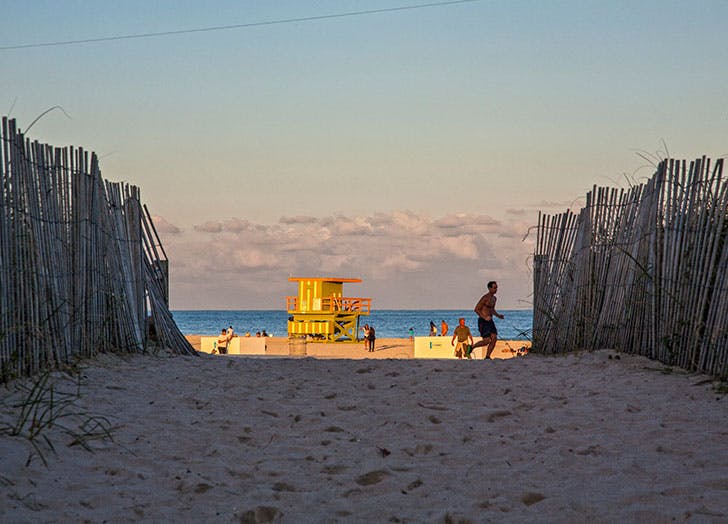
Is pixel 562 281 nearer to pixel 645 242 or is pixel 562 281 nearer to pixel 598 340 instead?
pixel 598 340

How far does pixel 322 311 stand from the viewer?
1421 inches

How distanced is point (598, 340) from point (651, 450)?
175 inches

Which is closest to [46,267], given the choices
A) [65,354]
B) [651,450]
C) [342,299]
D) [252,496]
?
[65,354]

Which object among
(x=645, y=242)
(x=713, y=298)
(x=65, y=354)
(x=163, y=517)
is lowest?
(x=163, y=517)

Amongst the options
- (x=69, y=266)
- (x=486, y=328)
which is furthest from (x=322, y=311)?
(x=69, y=266)

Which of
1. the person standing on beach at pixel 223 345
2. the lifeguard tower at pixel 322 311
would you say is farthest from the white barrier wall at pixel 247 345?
the lifeguard tower at pixel 322 311

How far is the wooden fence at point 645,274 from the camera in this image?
6.88m

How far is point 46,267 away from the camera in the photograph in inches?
272

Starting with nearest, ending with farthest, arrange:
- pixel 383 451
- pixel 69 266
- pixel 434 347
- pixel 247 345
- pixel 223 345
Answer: pixel 383 451
pixel 69 266
pixel 223 345
pixel 434 347
pixel 247 345

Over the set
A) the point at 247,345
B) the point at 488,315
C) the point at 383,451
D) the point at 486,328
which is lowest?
the point at 247,345

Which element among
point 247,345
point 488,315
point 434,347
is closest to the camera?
point 488,315

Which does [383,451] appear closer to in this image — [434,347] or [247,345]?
[434,347]

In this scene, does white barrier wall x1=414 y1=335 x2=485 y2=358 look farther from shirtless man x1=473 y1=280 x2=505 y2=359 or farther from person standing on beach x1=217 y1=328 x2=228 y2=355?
shirtless man x1=473 y1=280 x2=505 y2=359

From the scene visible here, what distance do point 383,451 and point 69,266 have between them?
372 centimetres
